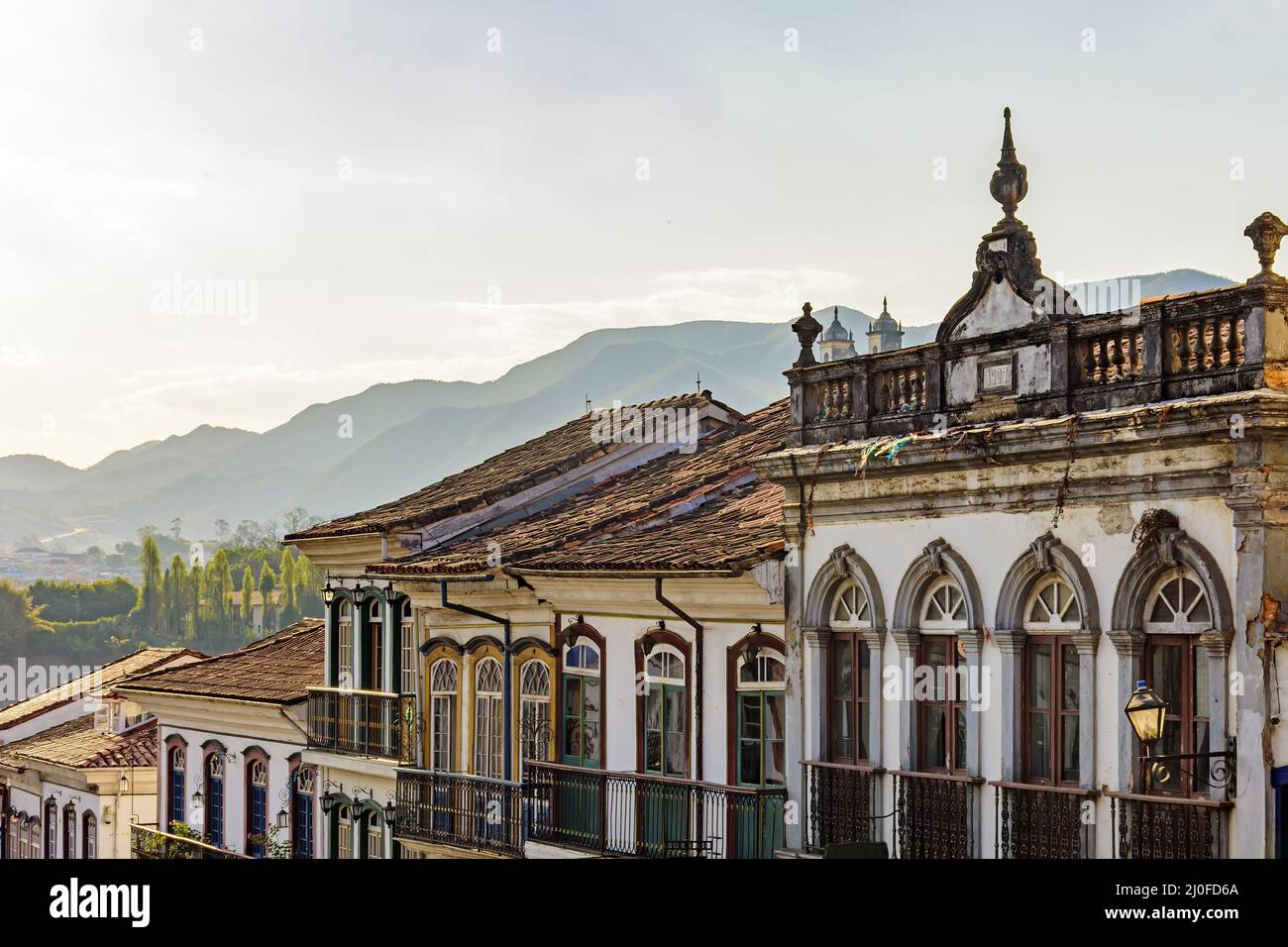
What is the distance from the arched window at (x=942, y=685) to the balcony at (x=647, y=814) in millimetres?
2153

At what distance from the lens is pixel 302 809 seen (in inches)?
1213

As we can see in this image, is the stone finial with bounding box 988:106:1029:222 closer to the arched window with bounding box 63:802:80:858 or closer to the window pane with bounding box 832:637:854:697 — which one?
the window pane with bounding box 832:637:854:697

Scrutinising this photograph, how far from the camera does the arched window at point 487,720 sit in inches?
971

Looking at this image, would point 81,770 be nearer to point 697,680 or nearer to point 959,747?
point 697,680

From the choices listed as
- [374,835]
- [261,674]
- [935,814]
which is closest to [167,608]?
[261,674]

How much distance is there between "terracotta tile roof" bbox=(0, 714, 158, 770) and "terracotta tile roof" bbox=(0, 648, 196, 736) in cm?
129

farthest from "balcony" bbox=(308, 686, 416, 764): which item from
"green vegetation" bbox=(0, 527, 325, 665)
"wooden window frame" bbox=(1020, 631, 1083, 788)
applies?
"green vegetation" bbox=(0, 527, 325, 665)

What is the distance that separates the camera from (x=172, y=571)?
192125 mm

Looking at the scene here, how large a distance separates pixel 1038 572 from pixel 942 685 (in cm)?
182

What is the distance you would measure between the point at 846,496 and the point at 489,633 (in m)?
7.65
